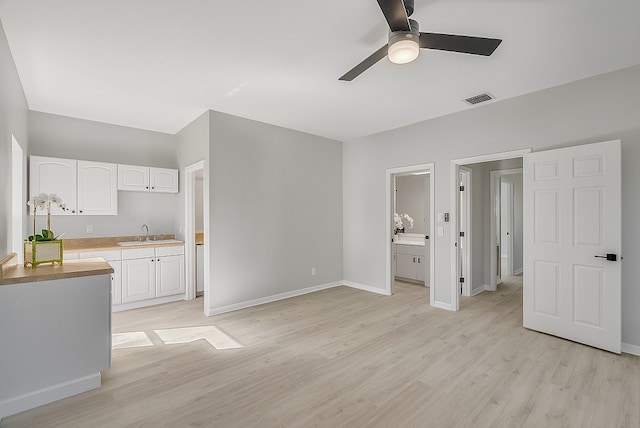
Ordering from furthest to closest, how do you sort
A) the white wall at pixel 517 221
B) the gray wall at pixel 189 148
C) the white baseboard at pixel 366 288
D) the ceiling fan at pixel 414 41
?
the white wall at pixel 517 221 < the white baseboard at pixel 366 288 < the gray wall at pixel 189 148 < the ceiling fan at pixel 414 41

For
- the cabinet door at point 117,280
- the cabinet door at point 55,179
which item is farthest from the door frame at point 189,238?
the cabinet door at point 55,179

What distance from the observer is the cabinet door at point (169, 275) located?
15.0ft

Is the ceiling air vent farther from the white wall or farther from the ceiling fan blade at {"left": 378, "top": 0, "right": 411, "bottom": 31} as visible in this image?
the white wall

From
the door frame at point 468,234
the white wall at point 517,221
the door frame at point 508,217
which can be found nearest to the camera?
the door frame at point 468,234

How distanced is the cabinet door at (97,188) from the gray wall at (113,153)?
10.9 inches

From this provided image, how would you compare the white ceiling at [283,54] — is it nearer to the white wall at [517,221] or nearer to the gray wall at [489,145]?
the gray wall at [489,145]

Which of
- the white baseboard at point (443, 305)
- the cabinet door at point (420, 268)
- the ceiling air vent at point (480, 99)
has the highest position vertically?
the ceiling air vent at point (480, 99)

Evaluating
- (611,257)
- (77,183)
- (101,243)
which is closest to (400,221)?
(611,257)

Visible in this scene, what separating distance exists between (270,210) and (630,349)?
14.4ft

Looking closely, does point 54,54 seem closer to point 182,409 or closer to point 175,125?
point 175,125

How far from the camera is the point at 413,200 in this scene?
6980mm

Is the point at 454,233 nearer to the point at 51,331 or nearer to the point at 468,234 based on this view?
the point at 468,234

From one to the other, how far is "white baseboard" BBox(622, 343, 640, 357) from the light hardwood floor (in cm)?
16

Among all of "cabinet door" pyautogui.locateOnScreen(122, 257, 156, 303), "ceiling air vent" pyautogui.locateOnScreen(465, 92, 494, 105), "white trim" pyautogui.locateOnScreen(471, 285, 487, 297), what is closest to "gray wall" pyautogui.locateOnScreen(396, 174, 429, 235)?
"white trim" pyautogui.locateOnScreen(471, 285, 487, 297)
